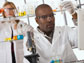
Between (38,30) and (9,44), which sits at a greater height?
(38,30)

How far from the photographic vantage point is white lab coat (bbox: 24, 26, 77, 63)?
1.76m

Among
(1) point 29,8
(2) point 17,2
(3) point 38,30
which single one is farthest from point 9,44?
(2) point 17,2

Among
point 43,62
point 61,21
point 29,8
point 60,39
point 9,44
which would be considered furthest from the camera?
point 61,21

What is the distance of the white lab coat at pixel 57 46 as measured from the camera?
1756mm

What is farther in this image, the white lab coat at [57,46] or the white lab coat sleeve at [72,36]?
the white lab coat sleeve at [72,36]

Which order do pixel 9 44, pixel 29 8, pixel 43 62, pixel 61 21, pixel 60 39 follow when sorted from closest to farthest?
pixel 43 62 < pixel 60 39 < pixel 29 8 < pixel 9 44 < pixel 61 21

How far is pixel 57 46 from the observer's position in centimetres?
182

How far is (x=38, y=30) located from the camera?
1.88 m

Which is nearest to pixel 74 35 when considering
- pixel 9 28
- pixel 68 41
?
pixel 68 41

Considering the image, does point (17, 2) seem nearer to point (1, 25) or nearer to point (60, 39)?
point (1, 25)

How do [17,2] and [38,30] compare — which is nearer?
[38,30]

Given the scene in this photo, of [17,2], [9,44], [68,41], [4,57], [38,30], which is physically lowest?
[4,57]

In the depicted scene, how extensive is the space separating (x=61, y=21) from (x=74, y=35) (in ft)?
10.4

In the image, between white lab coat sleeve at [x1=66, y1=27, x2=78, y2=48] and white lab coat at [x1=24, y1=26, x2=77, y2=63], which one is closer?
white lab coat at [x1=24, y1=26, x2=77, y2=63]
